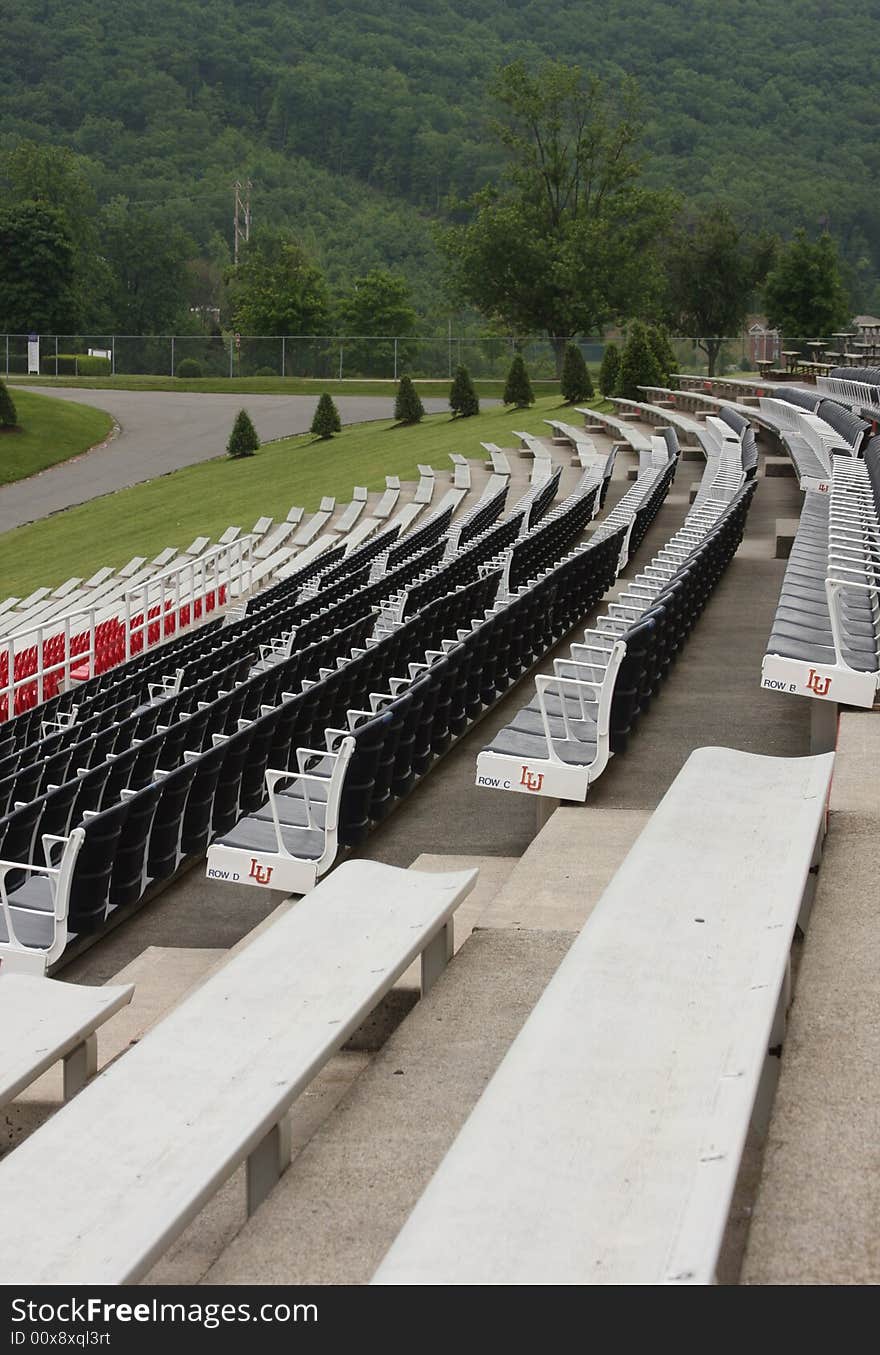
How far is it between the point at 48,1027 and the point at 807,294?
56092mm

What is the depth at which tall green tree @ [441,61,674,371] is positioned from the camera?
70.5m

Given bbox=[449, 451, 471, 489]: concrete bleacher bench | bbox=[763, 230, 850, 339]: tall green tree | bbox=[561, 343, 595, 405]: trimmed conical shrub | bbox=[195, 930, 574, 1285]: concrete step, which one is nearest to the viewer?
bbox=[195, 930, 574, 1285]: concrete step

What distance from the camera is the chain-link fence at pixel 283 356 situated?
6372 centimetres

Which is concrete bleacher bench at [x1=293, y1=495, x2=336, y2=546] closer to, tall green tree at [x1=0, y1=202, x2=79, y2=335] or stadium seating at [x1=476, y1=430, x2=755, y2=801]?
stadium seating at [x1=476, y1=430, x2=755, y2=801]

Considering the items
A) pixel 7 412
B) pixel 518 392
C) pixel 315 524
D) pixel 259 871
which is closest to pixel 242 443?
pixel 518 392

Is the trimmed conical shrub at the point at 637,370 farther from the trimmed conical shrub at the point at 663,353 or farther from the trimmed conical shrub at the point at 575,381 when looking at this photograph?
the trimmed conical shrub at the point at 575,381

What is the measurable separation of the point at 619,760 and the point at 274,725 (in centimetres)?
214

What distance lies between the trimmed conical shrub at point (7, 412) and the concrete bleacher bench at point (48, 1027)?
165 ft

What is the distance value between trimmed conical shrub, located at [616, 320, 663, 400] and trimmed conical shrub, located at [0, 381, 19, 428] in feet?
69.6

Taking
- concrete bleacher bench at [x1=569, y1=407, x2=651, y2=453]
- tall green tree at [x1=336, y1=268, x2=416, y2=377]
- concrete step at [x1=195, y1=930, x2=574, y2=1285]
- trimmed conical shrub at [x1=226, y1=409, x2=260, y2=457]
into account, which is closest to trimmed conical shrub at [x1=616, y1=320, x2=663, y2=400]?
concrete bleacher bench at [x1=569, y1=407, x2=651, y2=453]

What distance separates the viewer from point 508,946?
19.3ft

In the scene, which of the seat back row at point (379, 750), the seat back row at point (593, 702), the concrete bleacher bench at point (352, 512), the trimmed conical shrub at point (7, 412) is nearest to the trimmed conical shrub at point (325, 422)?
the trimmed conical shrub at point (7, 412)

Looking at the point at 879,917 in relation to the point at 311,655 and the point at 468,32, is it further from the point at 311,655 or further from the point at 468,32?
the point at 468,32

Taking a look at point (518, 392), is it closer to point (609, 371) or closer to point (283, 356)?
point (609, 371)
